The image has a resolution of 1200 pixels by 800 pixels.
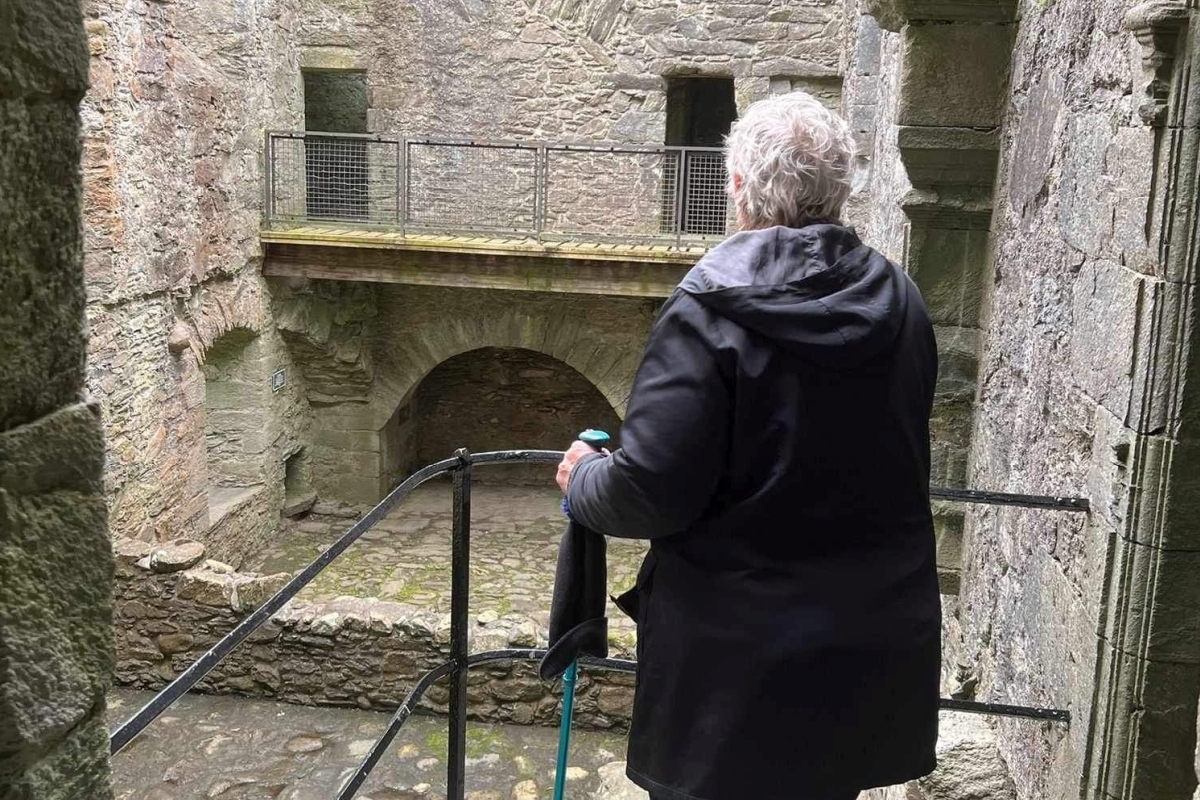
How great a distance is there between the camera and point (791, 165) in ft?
5.72

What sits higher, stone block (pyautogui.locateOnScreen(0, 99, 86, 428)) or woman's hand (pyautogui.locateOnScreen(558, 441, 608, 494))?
stone block (pyautogui.locateOnScreen(0, 99, 86, 428))

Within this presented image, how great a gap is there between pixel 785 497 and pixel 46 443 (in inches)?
39.6

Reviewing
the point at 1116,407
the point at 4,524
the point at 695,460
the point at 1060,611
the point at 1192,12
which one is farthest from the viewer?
the point at 1060,611

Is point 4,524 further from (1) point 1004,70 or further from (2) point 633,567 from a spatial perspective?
(2) point 633,567

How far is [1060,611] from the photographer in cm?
241

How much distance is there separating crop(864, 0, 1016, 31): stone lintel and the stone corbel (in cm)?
152

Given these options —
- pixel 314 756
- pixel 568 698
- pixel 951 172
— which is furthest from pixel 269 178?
pixel 568 698

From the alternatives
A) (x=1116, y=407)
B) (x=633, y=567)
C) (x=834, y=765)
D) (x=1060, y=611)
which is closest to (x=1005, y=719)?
(x=1060, y=611)

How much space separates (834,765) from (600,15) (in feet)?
33.5

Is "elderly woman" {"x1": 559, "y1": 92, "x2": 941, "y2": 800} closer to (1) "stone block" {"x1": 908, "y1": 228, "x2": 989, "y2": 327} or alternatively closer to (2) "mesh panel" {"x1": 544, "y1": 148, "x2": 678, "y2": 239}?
(1) "stone block" {"x1": 908, "y1": 228, "x2": 989, "y2": 327}

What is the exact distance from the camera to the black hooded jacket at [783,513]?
5.37 ft

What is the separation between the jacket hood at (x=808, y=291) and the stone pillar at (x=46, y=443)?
863 millimetres

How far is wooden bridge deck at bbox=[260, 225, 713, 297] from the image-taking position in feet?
32.5

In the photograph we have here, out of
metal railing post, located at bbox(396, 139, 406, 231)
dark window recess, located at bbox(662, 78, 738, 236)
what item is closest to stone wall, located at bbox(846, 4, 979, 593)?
dark window recess, located at bbox(662, 78, 738, 236)
